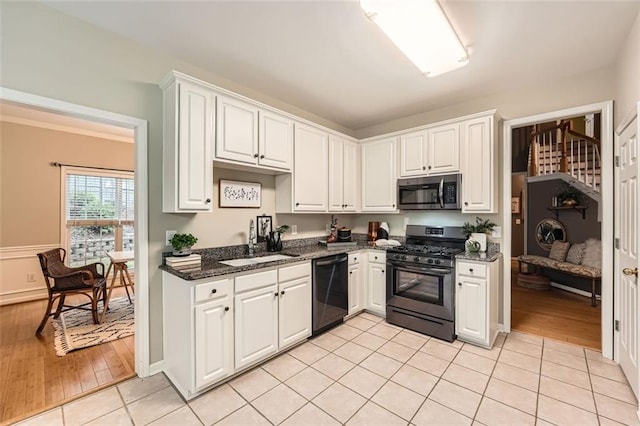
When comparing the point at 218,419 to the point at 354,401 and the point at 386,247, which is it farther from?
the point at 386,247

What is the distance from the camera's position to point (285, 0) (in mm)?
1797

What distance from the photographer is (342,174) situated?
377cm

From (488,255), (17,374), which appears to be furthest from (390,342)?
(17,374)

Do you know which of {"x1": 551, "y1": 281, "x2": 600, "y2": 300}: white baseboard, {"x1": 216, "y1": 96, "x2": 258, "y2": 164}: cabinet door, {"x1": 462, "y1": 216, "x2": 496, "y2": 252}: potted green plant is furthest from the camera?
{"x1": 551, "y1": 281, "x2": 600, "y2": 300}: white baseboard

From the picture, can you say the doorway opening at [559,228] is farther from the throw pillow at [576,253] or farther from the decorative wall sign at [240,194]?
the decorative wall sign at [240,194]

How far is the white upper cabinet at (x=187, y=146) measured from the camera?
2.19 meters

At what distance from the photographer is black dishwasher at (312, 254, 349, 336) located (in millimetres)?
2920

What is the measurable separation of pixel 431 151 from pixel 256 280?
250cm

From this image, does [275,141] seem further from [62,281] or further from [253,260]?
[62,281]

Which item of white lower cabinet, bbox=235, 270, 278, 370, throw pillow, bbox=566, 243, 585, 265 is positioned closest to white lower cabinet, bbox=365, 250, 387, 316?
white lower cabinet, bbox=235, 270, 278, 370

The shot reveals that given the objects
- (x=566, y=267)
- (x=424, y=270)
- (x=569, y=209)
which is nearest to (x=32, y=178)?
(x=424, y=270)

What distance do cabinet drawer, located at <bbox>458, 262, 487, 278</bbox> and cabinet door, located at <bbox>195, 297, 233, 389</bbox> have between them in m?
2.27

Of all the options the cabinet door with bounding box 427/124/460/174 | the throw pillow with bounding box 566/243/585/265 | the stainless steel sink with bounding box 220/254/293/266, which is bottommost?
the throw pillow with bounding box 566/243/585/265

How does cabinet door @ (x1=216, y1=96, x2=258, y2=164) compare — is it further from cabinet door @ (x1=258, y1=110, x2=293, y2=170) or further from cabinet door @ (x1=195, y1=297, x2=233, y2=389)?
cabinet door @ (x1=195, y1=297, x2=233, y2=389)
